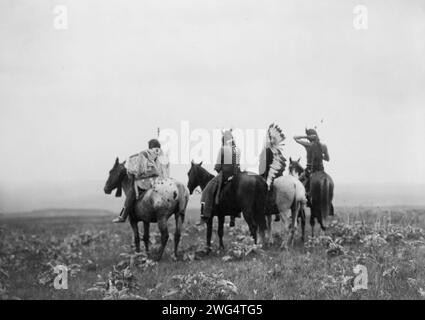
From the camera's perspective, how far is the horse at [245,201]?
30.8 feet

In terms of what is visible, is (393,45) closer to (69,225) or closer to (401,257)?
(401,257)

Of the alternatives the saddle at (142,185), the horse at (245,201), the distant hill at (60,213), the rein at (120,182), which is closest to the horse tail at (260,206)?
the horse at (245,201)

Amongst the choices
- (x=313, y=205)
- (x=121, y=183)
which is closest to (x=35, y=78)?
(x=121, y=183)

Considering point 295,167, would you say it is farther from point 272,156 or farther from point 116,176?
point 116,176

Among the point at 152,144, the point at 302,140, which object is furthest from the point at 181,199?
the point at 302,140

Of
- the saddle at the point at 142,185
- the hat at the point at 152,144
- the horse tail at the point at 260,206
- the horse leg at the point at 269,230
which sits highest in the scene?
the hat at the point at 152,144

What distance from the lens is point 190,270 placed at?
8.99 m

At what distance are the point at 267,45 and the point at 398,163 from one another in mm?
2934

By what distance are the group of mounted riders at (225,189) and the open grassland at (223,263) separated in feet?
1.32

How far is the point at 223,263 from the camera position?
9.08 meters

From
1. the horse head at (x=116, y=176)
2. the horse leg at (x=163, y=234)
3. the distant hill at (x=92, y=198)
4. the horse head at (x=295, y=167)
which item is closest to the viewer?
the horse leg at (x=163, y=234)

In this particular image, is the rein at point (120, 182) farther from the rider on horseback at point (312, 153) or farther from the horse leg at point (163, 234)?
the rider on horseback at point (312, 153)

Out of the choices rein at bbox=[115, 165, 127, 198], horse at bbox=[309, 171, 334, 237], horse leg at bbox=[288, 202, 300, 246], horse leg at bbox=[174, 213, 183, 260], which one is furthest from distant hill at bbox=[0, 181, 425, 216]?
horse leg at bbox=[288, 202, 300, 246]
